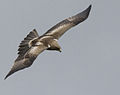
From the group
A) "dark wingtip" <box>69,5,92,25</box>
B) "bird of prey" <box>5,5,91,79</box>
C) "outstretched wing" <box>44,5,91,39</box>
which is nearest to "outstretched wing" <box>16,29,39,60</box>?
"bird of prey" <box>5,5,91,79</box>

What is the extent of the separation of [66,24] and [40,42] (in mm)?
3053

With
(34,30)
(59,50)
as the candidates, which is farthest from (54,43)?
(34,30)

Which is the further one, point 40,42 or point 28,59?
point 40,42

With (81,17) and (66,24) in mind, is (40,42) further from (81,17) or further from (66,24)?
(81,17)

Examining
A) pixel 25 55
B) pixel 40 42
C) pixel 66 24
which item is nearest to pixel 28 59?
pixel 25 55

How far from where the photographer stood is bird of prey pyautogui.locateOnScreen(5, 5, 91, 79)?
2521 cm

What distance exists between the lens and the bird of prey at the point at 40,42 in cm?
2521

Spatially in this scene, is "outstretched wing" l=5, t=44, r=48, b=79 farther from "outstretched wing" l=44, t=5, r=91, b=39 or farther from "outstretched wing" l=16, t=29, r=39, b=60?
"outstretched wing" l=44, t=5, r=91, b=39

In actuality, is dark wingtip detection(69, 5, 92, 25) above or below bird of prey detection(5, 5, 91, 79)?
above

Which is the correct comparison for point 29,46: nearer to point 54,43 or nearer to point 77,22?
point 54,43

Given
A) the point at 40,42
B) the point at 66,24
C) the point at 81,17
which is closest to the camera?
the point at 40,42

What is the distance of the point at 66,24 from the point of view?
2978 centimetres

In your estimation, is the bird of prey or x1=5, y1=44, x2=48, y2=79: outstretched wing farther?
the bird of prey

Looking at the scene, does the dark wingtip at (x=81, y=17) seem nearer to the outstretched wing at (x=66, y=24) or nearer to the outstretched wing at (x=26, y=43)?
the outstretched wing at (x=66, y=24)
